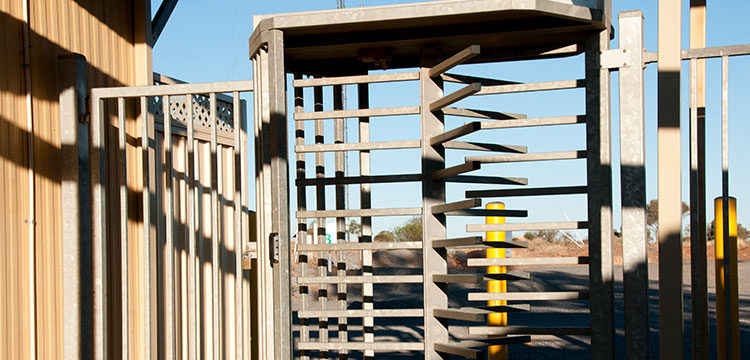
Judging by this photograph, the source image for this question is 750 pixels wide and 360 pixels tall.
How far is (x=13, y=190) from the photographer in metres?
3.98

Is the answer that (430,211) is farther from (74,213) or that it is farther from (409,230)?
(409,230)

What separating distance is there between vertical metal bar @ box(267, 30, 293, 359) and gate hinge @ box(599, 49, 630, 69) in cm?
153

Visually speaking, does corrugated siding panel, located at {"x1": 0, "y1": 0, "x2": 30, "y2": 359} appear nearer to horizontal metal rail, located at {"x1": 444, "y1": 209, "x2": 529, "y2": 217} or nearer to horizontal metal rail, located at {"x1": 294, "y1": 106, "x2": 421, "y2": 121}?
horizontal metal rail, located at {"x1": 294, "y1": 106, "x2": 421, "y2": 121}

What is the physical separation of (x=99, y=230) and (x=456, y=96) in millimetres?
1893

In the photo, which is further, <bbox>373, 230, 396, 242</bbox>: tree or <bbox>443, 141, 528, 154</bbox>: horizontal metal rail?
<bbox>373, 230, 396, 242</bbox>: tree

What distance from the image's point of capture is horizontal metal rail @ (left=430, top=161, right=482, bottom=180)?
425 cm

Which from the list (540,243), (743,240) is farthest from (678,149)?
(743,240)

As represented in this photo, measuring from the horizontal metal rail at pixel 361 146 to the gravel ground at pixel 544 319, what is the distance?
3.43 meters

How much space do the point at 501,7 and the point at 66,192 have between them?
2.29 metres

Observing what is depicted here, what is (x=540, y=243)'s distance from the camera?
30547 millimetres

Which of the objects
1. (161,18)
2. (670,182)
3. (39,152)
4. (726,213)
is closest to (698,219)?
(726,213)

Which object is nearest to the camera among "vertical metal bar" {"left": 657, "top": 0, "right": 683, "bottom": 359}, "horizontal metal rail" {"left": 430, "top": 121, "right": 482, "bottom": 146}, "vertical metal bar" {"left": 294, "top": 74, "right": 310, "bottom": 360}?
"vertical metal bar" {"left": 657, "top": 0, "right": 683, "bottom": 359}

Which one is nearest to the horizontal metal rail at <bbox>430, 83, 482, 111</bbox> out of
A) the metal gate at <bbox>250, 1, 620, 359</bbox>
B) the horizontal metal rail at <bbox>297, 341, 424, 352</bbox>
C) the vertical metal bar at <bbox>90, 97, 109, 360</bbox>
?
the metal gate at <bbox>250, 1, 620, 359</bbox>

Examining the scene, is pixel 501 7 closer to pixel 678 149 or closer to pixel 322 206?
pixel 678 149
